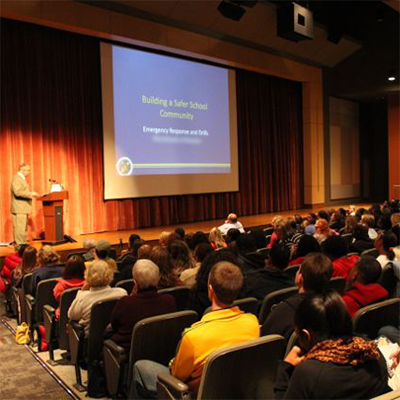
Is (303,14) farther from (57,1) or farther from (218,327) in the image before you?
(218,327)

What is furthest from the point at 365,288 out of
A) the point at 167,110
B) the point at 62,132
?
the point at 167,110

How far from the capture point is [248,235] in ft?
14.7

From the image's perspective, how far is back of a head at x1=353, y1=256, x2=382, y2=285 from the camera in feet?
8.83

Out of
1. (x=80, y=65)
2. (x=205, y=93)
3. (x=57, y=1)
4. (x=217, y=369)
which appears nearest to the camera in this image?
(x=217, y=369)

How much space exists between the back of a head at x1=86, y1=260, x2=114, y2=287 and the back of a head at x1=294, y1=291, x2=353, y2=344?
71.0 inches

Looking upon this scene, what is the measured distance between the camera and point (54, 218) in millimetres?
7500

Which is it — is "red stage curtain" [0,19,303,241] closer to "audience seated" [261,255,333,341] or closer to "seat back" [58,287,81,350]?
"seat back" [58,287,81,350]

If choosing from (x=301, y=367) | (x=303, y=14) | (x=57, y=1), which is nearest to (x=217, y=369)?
(x=301, y=367)

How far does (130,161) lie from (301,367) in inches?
315

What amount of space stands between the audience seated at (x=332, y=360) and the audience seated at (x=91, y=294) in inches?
69.3

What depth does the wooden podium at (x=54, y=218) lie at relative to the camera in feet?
24.6

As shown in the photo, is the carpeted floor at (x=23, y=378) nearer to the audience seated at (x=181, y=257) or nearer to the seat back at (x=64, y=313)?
the seat back at (x=64, y=313)

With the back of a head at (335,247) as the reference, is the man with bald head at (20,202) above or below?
above

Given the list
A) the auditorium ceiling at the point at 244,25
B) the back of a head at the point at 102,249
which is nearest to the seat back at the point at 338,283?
the back of a head at the point at 102,249
